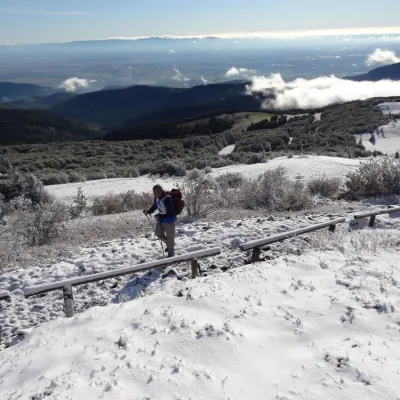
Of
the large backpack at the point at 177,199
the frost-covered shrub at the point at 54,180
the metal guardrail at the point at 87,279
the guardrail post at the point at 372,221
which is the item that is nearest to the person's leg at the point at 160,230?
the large backpack at the point at 177,199

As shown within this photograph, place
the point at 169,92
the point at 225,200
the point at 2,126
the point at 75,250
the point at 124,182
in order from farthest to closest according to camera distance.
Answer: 1. the point at 169,92
2. the point at 2,126
3. the point at 124,182
4. the point at 225,200
5. the point at 75,250

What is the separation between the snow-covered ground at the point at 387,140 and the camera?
3012 cm

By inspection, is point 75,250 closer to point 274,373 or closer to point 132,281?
point 132,281

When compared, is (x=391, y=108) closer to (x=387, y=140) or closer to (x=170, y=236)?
(x=387, y=140)

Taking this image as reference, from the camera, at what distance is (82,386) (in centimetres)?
401

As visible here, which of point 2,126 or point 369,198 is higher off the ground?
point 369,198

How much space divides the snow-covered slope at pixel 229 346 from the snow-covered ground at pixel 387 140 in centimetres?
2621

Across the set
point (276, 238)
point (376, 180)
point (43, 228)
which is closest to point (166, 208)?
point (276, 238)

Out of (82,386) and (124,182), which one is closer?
(82,386)

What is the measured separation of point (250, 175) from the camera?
19.5m

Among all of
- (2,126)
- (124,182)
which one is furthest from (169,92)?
(124,182)

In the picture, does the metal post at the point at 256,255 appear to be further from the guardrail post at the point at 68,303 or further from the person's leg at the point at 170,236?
the guardrail post at the point at 68,303

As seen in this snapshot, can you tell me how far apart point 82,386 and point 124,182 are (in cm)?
1732

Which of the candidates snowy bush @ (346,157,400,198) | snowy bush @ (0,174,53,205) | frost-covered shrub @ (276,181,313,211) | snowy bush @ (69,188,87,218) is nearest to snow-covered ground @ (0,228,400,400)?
frost-covered shrub @ (276,181,313,211)
